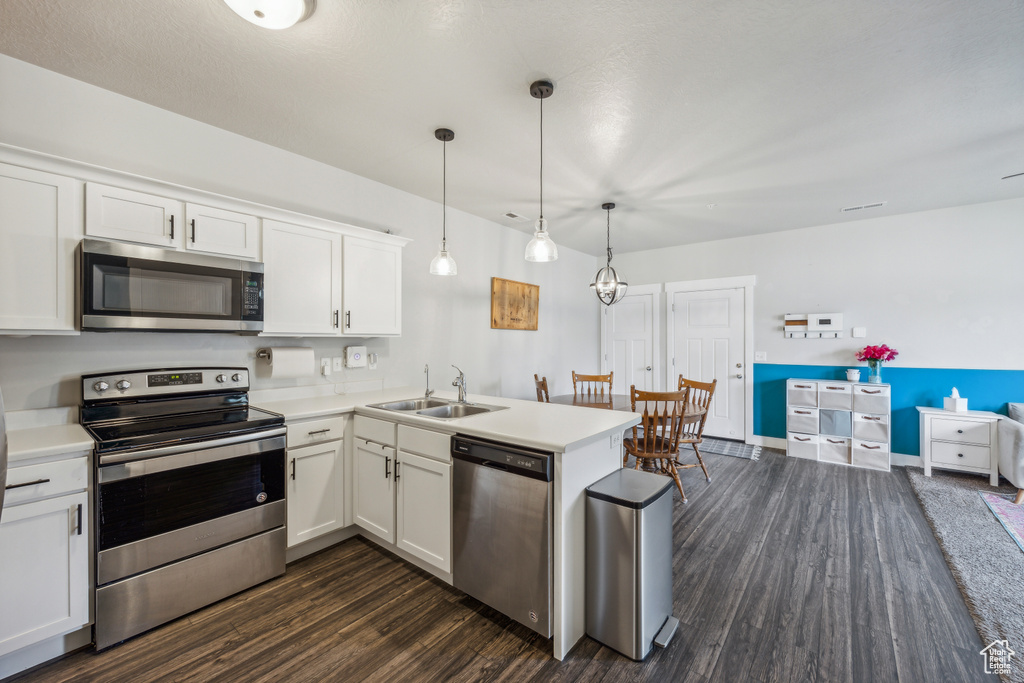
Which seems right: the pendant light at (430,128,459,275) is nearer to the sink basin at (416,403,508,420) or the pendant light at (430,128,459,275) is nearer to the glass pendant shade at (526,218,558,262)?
the glass pendant shade at (526,218,558,262)

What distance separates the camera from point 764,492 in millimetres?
3691

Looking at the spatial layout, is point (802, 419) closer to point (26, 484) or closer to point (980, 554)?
point (980, 554)

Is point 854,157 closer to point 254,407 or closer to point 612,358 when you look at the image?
point 612,358

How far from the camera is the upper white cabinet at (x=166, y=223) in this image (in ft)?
6.73

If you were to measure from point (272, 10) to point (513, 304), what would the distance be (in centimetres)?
352

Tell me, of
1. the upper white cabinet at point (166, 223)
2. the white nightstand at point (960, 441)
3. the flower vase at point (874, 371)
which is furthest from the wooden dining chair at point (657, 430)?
the upper white cabinet at point (166, 223)

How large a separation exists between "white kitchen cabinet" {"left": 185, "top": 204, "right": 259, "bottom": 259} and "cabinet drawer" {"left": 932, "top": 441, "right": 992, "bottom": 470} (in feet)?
19.7

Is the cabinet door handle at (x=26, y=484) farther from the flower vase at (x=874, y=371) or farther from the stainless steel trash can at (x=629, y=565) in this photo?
the flower vase at (x=874, y=371)

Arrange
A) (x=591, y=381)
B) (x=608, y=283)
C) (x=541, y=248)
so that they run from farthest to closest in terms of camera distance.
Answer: (x=591, y=381)
(x=608, y=283)
(x=541, y=248)

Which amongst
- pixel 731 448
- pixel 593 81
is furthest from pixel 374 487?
pixel 731 448

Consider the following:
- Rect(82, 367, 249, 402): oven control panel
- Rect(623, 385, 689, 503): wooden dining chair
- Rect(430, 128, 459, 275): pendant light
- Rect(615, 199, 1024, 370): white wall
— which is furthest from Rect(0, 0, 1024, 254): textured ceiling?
Rect(623, 385, 689, 503): wooden dining chair

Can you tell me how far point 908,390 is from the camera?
4426 millimetres

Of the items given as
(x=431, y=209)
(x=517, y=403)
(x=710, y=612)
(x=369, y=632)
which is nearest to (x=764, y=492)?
(x=710, y=612)

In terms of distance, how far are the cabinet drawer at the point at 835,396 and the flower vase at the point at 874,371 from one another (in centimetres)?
27
